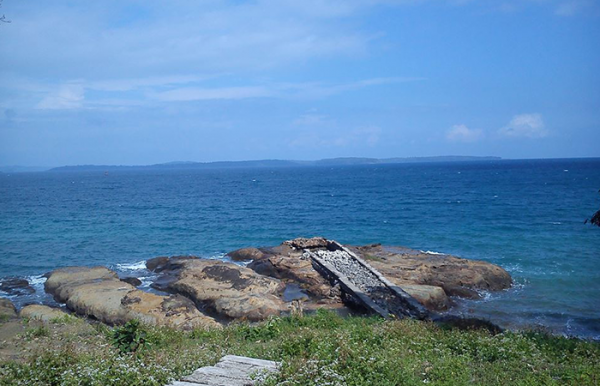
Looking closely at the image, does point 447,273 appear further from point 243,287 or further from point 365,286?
point 243,287

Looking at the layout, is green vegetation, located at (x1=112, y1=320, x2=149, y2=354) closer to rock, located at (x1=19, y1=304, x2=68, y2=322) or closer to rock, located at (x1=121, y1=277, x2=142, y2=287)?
rock, located at (x1=19, y1=304, x2=68, y2=322)

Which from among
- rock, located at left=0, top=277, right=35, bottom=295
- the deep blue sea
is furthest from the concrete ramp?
rock, located at left=0, top=277, right=35, bottom=295

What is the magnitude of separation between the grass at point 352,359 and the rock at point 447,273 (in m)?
11.3

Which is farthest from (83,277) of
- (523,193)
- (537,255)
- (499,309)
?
(523,193)

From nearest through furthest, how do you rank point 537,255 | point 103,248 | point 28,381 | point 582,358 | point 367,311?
point 28,381 → point 582,358 → point 367,311 → point 537,255 → point 103,248

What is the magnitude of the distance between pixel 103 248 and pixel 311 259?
730 inches

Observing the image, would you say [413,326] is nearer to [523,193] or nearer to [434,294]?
[434,294]

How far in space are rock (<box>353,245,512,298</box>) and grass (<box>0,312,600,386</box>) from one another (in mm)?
11300

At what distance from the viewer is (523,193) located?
233 feet

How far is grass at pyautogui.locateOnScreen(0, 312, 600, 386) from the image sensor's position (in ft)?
25.7

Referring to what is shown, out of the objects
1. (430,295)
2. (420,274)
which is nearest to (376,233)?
(420,274)

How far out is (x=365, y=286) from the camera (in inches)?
857

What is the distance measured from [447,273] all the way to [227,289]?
40.3ft

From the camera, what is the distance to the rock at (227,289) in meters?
19.6
